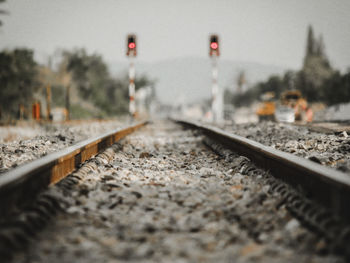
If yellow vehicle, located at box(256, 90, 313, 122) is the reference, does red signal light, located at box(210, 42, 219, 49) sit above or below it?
above

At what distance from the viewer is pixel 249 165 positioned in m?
4.43

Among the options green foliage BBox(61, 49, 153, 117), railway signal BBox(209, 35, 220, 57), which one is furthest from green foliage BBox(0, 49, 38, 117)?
railway signal BBox(209, 35, 220, 57)

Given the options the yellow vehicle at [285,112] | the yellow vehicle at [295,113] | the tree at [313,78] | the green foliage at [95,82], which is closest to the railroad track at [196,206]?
the yellow vehicle at [295,113]

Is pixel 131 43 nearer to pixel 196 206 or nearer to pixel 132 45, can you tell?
pixel 132 45

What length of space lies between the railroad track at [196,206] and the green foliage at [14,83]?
27.8 meters

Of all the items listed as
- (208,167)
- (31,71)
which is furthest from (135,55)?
(31,71)

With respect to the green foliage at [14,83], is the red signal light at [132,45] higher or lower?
higher

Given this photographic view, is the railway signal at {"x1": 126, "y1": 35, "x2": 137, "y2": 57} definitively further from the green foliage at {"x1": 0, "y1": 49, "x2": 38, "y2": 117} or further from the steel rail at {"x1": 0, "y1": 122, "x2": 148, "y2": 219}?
the steel rail at {"x1": 0, "y1": 122, "x2": 148, "y2": 219}

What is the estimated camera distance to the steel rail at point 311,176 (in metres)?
2.28

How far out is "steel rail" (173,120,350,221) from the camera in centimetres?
228

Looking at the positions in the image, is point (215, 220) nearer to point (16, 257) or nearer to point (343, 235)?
point (343, 235)

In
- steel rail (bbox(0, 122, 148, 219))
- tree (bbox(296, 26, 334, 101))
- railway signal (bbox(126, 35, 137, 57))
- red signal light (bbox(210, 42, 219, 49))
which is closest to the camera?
steel rail (bbox(0, 122, 148, 219))

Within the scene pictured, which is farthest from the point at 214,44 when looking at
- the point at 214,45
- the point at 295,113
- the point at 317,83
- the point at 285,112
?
the point at 317,83

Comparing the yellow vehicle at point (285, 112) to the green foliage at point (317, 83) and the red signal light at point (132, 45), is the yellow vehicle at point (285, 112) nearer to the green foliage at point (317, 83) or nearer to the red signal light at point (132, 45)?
the red signal light at point (132, 45)
